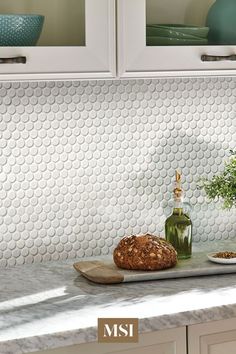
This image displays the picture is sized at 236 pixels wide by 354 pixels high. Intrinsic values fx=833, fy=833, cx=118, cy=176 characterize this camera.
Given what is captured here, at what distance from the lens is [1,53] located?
2.27 meters

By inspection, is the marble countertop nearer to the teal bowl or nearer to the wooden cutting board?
the wooden cutting board

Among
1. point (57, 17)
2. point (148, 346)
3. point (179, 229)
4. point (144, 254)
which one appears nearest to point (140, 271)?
point (144, 254)

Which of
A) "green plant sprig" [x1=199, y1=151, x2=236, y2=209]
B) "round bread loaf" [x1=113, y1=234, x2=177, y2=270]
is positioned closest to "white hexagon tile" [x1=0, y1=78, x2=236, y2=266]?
"green plant sprig" [x1=199, y1=151, x2=236, y2=209]

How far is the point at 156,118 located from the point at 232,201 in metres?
0.39

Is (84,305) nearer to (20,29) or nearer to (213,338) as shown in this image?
(213,338)

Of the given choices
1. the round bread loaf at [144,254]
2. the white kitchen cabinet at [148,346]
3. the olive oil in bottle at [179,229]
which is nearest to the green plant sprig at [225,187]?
the olive oil in bottle at [179,229]

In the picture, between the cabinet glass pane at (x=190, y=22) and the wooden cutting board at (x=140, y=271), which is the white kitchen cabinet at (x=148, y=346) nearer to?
the wooden cutting board at (x=140, y=271)

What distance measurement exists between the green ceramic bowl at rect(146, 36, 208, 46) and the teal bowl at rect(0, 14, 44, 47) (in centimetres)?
34

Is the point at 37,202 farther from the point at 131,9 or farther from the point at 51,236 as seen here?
the point at 131,9

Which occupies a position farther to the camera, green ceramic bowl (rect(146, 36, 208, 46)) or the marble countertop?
green ceramic bowl (rect(146, 36, 208, 46))

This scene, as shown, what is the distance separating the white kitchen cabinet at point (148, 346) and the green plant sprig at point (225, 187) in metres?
0.71

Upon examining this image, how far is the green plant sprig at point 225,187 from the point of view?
275cm

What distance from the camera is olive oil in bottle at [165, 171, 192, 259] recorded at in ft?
8.82

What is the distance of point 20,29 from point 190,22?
1.75ft
